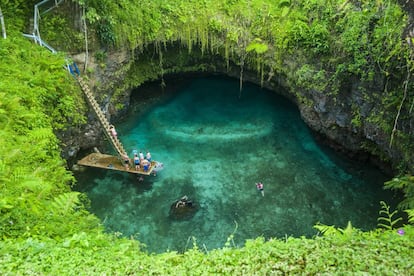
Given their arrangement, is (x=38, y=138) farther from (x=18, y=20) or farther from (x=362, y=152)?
(x=362, y=152)

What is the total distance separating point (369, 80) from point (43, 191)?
11.1 meters

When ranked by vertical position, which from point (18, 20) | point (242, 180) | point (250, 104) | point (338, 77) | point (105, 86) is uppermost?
point (18, 20)

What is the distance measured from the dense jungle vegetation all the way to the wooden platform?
62.1 inches

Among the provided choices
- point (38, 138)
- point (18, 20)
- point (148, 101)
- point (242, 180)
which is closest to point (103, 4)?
point (18, 20)

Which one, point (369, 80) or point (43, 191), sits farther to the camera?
point (369, 80)

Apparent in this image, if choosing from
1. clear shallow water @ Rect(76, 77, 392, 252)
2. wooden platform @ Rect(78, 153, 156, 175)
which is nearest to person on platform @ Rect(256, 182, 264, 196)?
clear shallow water @ Rect(76, 77, 392, 252)

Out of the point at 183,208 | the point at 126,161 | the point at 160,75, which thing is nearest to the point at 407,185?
the point at 183,208

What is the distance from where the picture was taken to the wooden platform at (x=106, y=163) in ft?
Result: 47.1

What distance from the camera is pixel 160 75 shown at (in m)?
20.0

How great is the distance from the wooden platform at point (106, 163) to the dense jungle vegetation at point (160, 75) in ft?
5.18

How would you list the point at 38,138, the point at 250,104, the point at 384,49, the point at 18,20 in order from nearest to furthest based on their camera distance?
the point at 38,138 < the point at 384,49 < the point at 18,20 < the point at 250,104

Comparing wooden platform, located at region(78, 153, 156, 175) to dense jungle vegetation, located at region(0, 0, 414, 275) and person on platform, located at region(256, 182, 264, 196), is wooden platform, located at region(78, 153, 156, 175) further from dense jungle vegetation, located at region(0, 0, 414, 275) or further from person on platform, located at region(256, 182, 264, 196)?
person on platform, located at region(256, 182, 264, 196)

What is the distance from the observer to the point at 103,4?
15305 mm

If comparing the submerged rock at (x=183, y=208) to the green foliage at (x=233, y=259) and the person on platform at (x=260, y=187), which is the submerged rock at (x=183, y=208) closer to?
the person on platform at (x=260, y=187)
